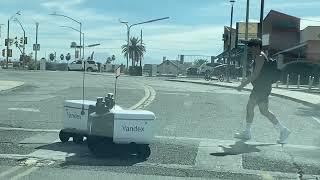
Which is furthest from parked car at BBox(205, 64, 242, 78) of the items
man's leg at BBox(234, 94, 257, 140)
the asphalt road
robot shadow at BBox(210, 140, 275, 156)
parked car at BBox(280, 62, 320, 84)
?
robot shadow at BBox(210, 140, 275, 156)

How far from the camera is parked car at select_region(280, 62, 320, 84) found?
148 ft

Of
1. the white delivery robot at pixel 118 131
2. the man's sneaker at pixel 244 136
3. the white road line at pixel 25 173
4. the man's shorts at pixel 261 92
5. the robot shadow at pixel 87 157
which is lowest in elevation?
the white road line at pixel 25 173

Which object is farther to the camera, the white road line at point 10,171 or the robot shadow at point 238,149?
the robot shadow at point 238,149

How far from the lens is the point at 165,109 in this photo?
17.1 metres

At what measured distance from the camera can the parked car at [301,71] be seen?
148ft

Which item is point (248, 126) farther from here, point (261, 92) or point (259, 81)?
point (259, 81)

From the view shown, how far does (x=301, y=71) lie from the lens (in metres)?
46.4

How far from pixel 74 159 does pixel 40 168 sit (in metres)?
0.76

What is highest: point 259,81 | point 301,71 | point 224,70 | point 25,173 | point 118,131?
point 259,81

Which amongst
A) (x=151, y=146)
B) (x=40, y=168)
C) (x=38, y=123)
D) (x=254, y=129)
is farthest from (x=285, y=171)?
(x=38, y=123)

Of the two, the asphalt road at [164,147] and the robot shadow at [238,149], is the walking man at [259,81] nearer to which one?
the asphalt road at [164,147]

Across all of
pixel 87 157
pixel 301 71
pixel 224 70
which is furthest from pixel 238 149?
pixel 224 70

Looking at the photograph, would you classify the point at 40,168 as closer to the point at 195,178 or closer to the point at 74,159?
the point at 74,159

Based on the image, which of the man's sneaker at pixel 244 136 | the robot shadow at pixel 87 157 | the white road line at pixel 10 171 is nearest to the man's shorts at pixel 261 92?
the man's sneaker at pixel 244 136
